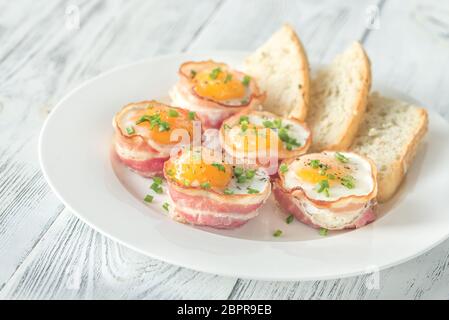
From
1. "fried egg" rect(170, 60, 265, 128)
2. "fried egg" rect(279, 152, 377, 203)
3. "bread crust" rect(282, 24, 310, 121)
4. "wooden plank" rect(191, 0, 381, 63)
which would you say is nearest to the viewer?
"fried egg" rect(279, 152, 377, 203)

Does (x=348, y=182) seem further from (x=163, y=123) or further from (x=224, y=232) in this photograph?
(x=163, y=123)

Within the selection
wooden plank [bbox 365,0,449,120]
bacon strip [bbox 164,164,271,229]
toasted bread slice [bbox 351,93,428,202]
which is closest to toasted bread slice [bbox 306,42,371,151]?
toasted bread slice [bbox 351,93,428,202]

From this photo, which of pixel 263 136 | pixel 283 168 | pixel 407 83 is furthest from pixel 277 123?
pixel 407 83

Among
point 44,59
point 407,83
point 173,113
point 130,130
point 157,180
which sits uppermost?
point 173,113

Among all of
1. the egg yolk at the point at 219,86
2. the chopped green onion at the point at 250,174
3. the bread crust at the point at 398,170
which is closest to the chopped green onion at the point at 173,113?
the egg yolk at the point at 219,86

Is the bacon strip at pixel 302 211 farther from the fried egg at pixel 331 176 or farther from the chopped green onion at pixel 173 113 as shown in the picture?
the chopped green onion at pixel 173 113

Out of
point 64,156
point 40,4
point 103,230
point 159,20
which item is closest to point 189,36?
point 159,20

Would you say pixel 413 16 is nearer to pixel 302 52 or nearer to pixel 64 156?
pixel 302 52

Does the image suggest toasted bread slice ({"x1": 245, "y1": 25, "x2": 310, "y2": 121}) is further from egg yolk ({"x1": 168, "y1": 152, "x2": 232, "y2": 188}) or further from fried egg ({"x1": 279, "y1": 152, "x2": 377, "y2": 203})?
egg yolk ({"x1": 168, "y1": 152, "x2": 232, "y2": 188})
